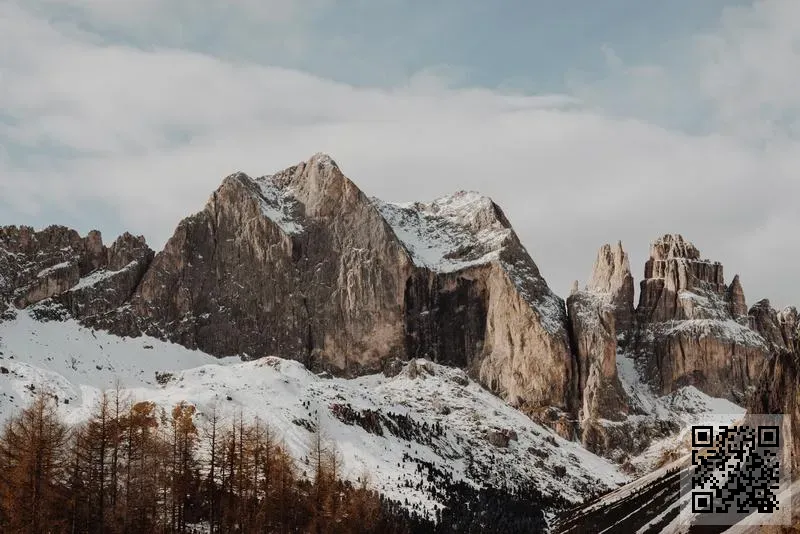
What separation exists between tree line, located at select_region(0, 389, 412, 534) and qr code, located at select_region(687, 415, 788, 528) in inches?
1648

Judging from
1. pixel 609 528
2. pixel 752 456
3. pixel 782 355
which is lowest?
pixel 609 528

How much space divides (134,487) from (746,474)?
66.5m

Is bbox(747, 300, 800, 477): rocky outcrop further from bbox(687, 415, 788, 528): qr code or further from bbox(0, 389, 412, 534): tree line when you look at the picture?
bbox(0, 389, 412, 534): tree line

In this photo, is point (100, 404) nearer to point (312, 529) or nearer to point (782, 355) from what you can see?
point (312, 529)

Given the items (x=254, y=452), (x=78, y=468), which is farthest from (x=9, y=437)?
(x=254, y=452)

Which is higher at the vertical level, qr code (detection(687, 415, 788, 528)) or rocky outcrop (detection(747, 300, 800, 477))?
rocky outcrop (detection(747, 300, 800, 477))

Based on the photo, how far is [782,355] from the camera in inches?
5576

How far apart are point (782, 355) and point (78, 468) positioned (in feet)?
299

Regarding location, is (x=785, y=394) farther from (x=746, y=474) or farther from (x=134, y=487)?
(x=134, y=487)

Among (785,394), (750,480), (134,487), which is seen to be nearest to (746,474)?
(750,480)

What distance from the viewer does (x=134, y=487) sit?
10512 cm

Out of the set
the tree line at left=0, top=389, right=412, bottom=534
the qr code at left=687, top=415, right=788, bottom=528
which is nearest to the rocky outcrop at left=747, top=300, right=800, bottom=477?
the qr code at left=687, top=415, right=788, bottom=528

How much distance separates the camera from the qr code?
11512 centimetres

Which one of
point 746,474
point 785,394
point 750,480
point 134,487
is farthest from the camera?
point 785,394
